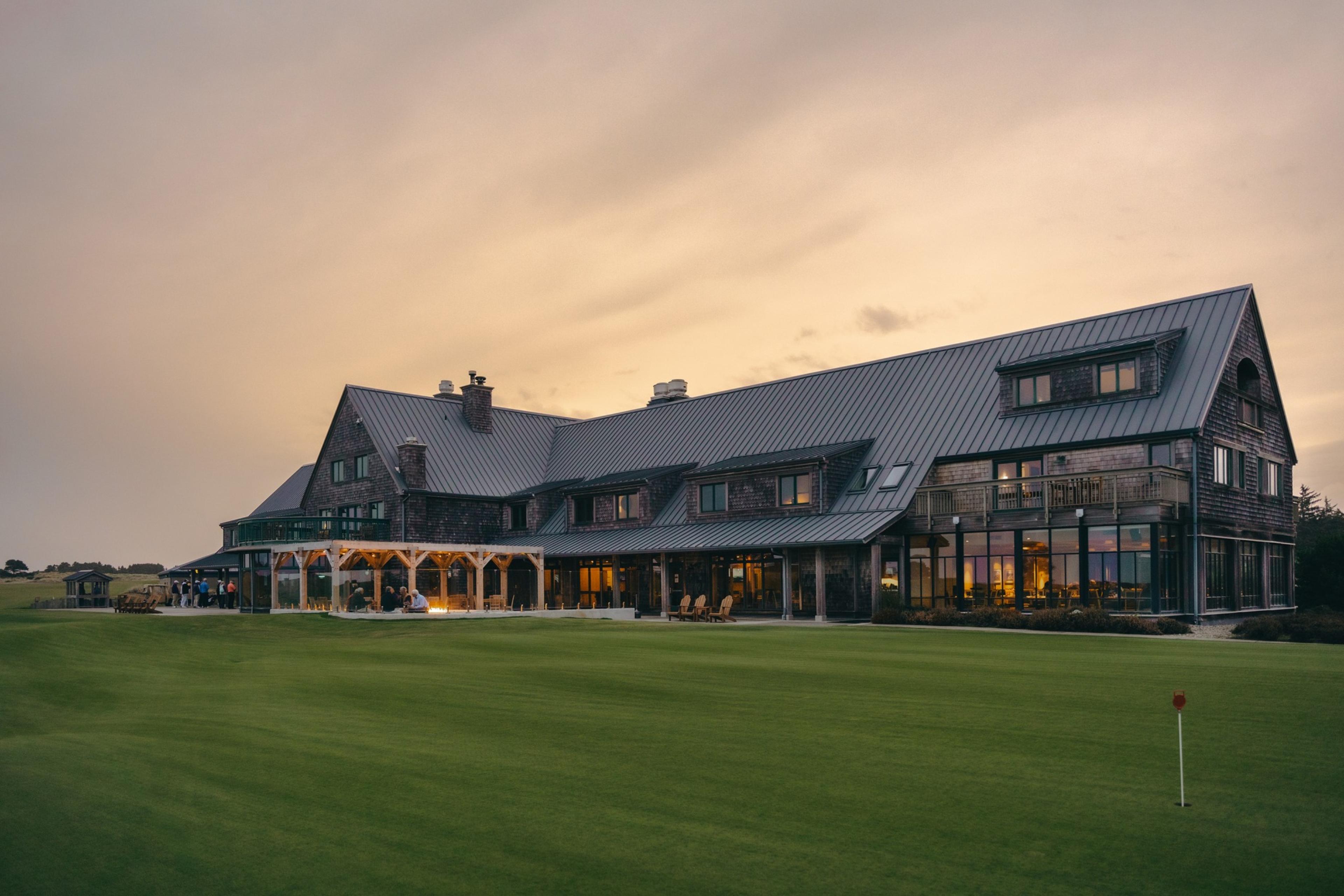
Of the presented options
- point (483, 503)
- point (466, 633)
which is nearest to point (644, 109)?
point (466, 633)

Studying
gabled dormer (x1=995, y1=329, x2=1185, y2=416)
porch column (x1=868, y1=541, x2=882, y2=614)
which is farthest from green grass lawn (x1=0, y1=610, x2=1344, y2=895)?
gabled dormer (x1=995, y1=329, x2=1185, y2=416)

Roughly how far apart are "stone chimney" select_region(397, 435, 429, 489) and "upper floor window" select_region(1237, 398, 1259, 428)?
36.7 m

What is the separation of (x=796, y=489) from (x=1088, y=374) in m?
12.2

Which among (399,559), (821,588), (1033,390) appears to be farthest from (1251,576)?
(399,559)

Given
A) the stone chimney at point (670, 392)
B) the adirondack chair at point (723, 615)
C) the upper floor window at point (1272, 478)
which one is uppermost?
the stone chimney at point (670, 392)

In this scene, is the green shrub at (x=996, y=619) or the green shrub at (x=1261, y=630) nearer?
the green shrub at (x=1261, y=630)

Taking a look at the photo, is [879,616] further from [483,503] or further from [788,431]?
[483,503]

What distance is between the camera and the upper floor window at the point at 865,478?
131 feet

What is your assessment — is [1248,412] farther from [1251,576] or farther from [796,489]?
[796,489]

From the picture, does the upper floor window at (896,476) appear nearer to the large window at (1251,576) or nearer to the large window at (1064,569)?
the large window at (1064,569)

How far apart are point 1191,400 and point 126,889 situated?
34.5 metres

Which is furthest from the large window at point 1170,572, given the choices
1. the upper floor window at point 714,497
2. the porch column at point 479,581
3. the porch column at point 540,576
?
the porch column at point 479,581

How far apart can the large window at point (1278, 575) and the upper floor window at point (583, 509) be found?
30079 mm

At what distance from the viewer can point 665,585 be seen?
42.4 m
